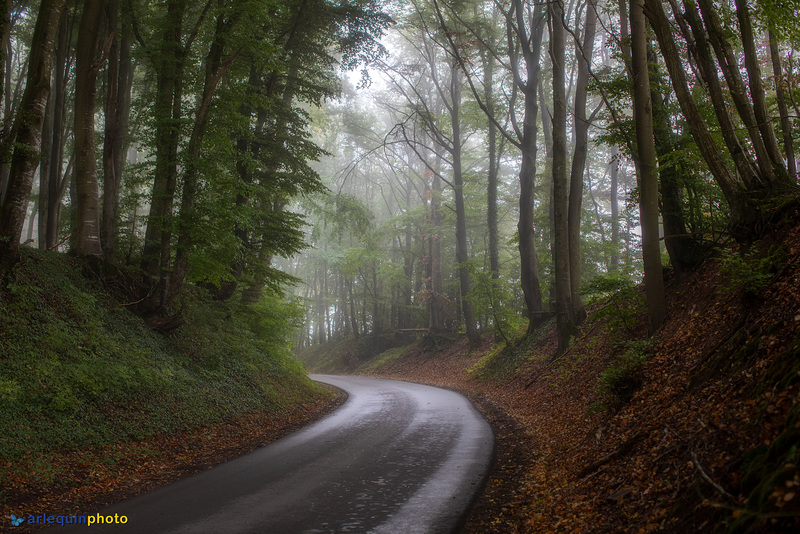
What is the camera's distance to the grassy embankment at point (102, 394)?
601 centimetres

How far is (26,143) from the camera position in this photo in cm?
832

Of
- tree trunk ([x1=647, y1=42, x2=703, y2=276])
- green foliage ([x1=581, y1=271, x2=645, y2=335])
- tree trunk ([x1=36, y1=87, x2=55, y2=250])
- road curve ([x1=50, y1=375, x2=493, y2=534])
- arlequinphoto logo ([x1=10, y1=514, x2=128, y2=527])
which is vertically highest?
tree trunk ([x1=36, y1=87, x2=55, y2=250])

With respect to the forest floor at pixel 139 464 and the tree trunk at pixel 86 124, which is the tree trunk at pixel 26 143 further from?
the forest floor at pixel 139 464

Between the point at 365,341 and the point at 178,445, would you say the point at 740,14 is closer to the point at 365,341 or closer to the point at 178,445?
the point at 178,445

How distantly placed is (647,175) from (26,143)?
36.3 ft

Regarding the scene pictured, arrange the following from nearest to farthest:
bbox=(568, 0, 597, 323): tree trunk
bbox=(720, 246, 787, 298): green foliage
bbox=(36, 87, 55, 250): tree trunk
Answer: bbox=(720, 246, 787, 298): green foliage → bbox=(568, 0, 597, 323): tree trunk → bbox=(36, 87, 55, 250): tree trunk

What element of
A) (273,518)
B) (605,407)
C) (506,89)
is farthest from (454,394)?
(506,89)

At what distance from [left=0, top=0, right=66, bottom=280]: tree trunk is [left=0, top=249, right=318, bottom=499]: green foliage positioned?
84 centimetres

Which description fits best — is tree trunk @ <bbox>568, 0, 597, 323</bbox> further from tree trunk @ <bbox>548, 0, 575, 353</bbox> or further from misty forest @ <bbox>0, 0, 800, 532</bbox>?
tree trunk @ <bbox>548, 0, 575, 353</bbox>

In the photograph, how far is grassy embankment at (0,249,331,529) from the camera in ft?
19.7

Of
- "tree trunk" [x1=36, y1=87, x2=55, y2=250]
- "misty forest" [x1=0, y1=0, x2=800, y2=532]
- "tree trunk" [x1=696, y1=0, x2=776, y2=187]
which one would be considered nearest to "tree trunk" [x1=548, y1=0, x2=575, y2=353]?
"misty forest" [x1=0, y1=0, x2=800, y2=532]

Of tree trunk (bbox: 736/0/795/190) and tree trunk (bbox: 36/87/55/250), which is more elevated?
tree trunk (bbox: 36/87/55/250)

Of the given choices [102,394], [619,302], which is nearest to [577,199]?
[619,302]

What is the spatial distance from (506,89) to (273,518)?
23826 millimetres
